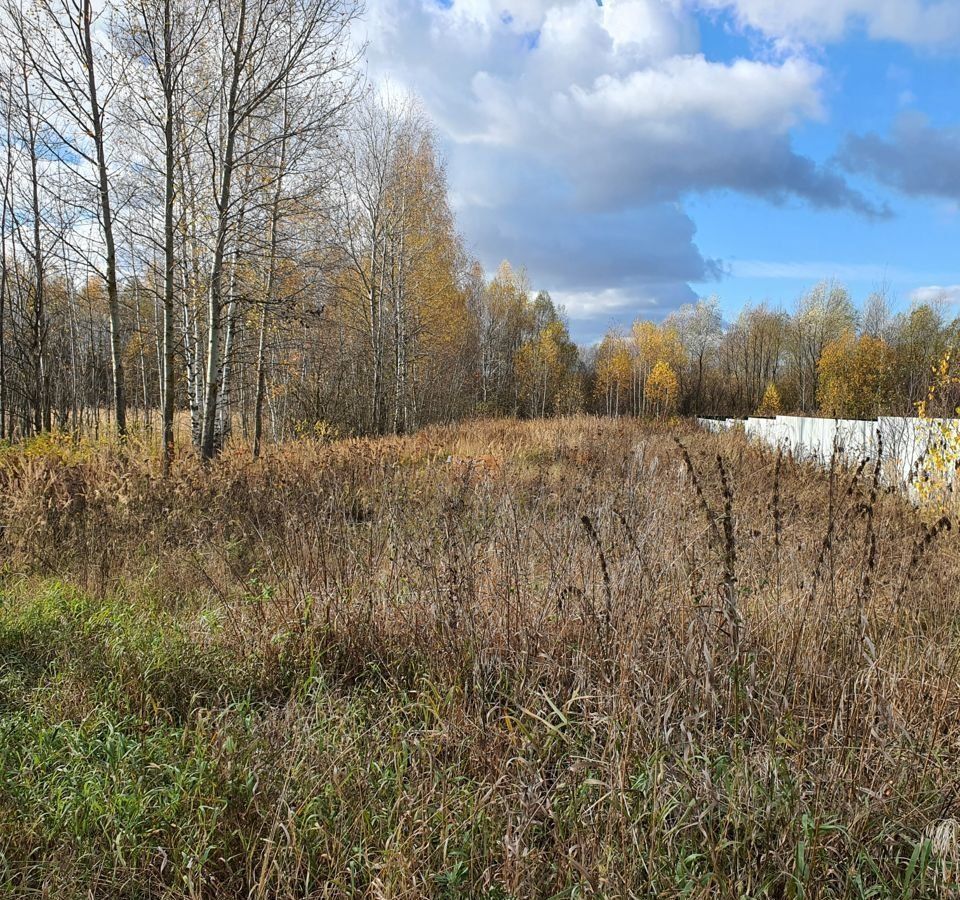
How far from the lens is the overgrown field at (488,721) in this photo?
1.73 metres

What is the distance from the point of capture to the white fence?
6.79 meters

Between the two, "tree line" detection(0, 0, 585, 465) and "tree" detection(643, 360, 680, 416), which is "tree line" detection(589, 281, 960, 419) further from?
"tree line" detection(0, 0, 585, 465)

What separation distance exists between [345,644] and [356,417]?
604 inches

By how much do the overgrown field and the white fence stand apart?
1.91 meters

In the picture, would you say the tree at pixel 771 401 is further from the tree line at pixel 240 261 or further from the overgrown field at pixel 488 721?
the overgrown field at pixel 488 721

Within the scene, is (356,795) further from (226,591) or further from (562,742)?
(226,591)

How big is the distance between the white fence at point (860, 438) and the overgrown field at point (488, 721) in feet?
6.26

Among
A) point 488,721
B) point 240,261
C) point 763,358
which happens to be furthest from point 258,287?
point 763,358

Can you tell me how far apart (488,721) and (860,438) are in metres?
11.4

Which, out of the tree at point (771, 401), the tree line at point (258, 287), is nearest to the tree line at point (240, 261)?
the tree line at point (258, 287)

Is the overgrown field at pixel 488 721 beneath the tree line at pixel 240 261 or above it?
beneath

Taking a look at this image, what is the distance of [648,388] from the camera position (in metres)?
44.1

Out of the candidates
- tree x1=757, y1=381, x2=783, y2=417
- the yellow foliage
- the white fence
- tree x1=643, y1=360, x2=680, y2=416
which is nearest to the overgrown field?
the white fence

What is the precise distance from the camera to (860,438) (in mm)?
11086
